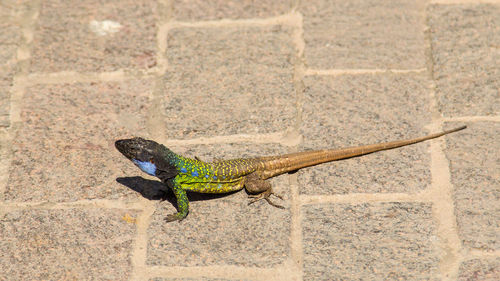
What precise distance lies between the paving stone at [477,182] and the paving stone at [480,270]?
0.15m

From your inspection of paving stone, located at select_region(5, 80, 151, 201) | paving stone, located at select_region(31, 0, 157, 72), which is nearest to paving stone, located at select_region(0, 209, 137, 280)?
paving stone, located at select_region(5, 80, 151, 201)

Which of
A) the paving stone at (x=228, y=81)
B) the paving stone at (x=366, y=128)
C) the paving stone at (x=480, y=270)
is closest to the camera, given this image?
the paving stone at (x=480, y=270)

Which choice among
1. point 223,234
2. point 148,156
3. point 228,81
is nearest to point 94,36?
point 228,81

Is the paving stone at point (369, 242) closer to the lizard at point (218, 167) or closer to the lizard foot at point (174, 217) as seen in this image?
the lizard at point (218, 167)

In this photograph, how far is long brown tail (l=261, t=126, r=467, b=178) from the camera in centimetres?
573

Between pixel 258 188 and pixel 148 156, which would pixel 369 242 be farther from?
pixel 148 156

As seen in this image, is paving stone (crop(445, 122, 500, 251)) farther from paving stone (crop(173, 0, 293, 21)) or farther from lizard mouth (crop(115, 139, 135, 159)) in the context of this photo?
lizard mouth (crop(115, 139, 135, 159))

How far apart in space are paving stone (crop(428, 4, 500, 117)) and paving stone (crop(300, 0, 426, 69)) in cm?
21

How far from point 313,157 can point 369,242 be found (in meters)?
1.02

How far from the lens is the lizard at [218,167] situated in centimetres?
539

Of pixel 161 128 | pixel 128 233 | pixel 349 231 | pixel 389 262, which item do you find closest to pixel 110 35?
pixel 161 128

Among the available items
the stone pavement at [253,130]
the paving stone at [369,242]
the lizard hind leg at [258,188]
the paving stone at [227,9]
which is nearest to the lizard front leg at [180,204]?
the stone pavement at [253,130]

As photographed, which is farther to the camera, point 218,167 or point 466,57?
point 466,57

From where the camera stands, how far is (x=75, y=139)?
6.21 m
